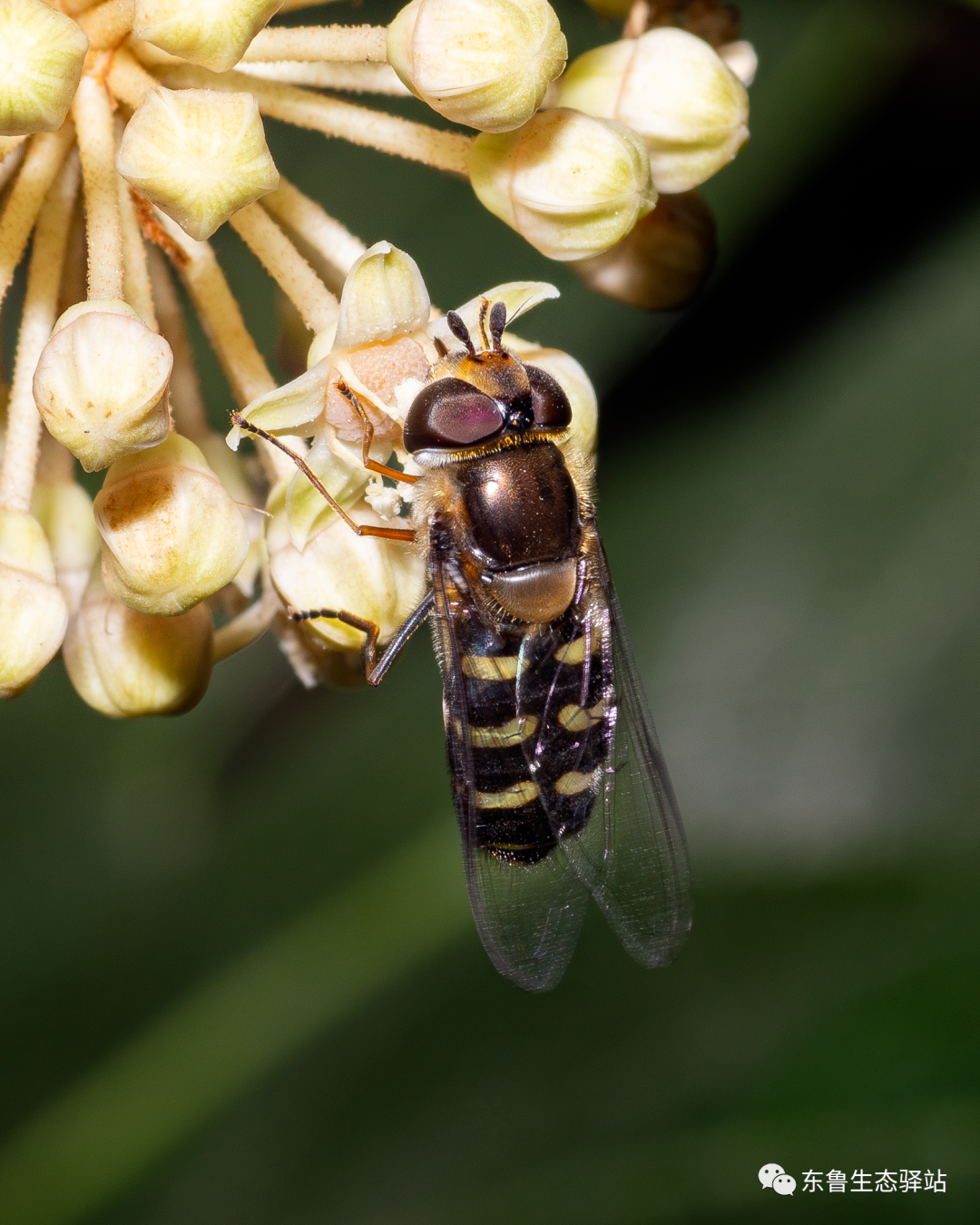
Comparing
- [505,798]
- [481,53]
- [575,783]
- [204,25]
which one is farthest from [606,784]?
[204,25]

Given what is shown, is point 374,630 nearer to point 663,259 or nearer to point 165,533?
point 165,533

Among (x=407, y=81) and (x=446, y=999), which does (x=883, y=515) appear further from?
(x=407, y=81)

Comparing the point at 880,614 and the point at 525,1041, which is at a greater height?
the point at 880,614

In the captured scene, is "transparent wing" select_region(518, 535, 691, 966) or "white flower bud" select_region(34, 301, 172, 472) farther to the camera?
"transparent wing" select_region(518, 535, 691, 966)

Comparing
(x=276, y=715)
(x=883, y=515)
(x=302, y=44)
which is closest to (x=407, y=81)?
(x=302, y=44)

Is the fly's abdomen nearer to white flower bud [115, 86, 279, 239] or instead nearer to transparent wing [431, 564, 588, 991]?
transparent wing [431, 564, 588, 991]

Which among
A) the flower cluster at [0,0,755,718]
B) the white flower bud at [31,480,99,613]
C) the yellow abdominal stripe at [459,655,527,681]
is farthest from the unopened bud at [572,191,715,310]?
the white flower bud at [31,480,99,613]
